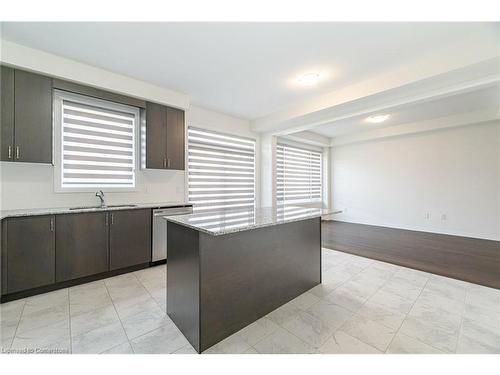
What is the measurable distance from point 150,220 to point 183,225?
1746 mm

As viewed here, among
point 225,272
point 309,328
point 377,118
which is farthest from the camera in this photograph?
point 377,118

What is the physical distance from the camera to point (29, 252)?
7.69 feet

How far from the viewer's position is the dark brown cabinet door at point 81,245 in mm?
2529

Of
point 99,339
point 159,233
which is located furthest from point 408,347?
point 159,233

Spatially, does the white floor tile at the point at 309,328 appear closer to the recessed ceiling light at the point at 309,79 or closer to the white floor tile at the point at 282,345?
the white floor tile at the point at 282,345

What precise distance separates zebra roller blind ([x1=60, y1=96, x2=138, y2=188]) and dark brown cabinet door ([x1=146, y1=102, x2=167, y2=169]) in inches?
11.0

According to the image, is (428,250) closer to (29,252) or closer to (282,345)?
(282,345)

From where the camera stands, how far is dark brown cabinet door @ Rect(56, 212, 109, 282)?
2.53 meters

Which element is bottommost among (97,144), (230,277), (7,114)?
(230,277)

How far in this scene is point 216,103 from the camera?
13.5 ft

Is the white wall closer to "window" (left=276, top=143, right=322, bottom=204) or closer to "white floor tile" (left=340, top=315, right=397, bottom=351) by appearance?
"window" (left=276, top=143, right=322, bottom=204)

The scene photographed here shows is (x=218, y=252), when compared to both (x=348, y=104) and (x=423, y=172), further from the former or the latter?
(x=423, y=172)

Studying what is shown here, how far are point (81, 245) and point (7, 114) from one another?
1631 mm

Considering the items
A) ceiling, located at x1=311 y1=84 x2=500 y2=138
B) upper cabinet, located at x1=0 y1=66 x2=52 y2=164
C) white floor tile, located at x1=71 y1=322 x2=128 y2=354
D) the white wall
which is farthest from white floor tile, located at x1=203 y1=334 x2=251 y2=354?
the white wall
